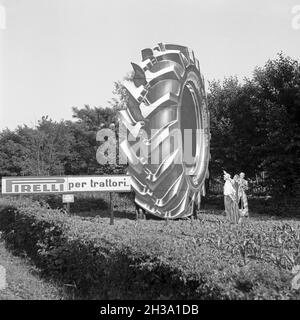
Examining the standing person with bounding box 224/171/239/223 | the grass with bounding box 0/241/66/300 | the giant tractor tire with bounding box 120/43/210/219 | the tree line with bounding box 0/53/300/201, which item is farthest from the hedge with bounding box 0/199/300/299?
the tree line with bounding box 0/53/300/201

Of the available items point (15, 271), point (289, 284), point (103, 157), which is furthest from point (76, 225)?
point (103, 157)

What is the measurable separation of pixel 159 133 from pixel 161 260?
29.1 feet

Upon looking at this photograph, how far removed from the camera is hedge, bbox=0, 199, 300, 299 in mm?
4855

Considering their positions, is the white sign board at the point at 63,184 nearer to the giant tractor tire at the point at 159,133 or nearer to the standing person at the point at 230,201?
the giant tractor tire at the point at 159,133

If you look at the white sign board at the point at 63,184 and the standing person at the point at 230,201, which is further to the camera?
the standing person at the point at 230,201

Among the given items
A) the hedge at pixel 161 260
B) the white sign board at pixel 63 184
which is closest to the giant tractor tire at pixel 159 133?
the white sign board at pixel 63 184

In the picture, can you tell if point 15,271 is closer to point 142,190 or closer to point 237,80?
point 142,190

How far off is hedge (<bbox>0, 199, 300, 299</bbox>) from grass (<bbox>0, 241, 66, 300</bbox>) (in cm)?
22

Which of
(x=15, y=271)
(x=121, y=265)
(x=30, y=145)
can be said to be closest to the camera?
(x=121, y=265)

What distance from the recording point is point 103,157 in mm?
20000

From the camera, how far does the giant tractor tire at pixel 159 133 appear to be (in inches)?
559

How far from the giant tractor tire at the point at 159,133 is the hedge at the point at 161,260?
364 cm

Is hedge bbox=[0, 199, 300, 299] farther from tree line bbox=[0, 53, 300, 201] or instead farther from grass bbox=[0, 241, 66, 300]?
tree line bbox=[0, 53, 300, 201]

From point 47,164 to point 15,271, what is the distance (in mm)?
14014
